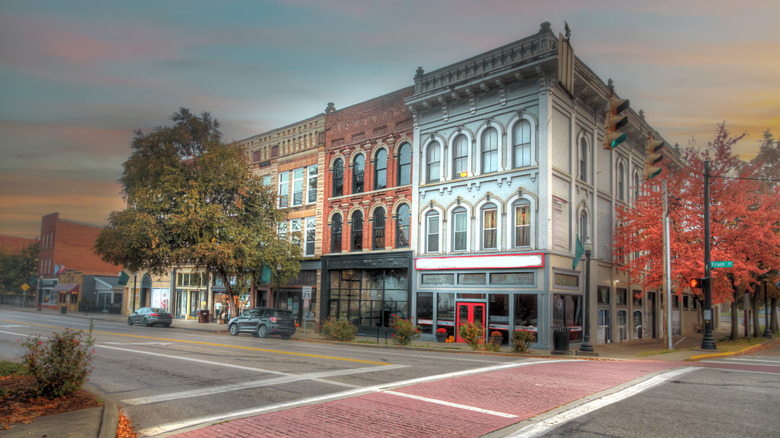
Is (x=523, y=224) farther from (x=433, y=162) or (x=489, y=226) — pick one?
(x=433, y=162)

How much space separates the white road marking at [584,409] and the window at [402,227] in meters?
18.6

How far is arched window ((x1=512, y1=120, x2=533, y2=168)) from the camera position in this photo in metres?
26.4

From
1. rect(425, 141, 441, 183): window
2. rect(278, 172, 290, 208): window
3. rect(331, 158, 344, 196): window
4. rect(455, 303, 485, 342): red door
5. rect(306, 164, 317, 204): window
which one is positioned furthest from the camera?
rect(278, 172, 290, 208): window

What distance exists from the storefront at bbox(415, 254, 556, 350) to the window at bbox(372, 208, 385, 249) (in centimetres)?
366

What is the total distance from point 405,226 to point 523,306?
881 centimetres

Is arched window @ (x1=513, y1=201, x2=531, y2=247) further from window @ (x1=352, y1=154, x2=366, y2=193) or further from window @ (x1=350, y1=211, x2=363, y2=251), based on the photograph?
window @ (x1=352, y1=154, x2=366, y2=193)

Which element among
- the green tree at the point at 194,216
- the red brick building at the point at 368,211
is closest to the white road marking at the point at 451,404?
the red brick building at the point at 368,211

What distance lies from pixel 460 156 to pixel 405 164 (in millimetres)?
3926

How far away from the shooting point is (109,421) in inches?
316

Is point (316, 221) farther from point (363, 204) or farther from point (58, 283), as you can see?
point (58, 283)

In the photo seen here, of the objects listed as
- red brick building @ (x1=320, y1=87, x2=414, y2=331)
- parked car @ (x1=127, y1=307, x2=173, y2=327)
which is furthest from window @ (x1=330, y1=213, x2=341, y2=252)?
parked car @ (x1=127, y1=307, x2=173, y2=327)

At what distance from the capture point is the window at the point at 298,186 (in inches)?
1516

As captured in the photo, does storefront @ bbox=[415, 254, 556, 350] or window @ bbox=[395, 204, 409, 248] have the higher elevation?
window @ bbox=[395, 204, 409, 248]

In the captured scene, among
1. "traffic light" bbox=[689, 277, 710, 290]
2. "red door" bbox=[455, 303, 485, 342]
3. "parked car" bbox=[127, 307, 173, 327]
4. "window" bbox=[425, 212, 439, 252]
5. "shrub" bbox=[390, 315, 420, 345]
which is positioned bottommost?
"parked car" bbox=[127, 307, 173, 327]
